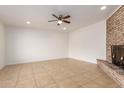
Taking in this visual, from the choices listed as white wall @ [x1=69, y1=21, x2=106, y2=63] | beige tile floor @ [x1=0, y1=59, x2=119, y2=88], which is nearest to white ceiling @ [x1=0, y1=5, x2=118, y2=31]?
white wall @ [x1=69, y1=21, x2=106, y2=63]

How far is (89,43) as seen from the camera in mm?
6008

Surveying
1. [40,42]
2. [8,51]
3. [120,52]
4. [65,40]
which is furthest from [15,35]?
[120,52]

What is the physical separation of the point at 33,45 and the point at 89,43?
4.18m

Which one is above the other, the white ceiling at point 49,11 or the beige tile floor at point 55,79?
the white ceiling at point 49,11

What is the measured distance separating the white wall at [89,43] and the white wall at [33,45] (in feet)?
3.70

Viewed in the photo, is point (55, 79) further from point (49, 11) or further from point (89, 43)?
point (89, 43)

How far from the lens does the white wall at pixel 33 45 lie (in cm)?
568

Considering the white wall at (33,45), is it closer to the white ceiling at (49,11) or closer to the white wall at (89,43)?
the white wall at (89,43)

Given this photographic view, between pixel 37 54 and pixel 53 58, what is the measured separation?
59.8 inches

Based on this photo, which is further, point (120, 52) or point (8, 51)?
point (8, 51)

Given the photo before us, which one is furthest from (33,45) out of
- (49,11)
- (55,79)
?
(55,79)

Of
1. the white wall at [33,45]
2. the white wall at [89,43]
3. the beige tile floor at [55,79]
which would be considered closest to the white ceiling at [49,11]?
the white wall at [89,43]
